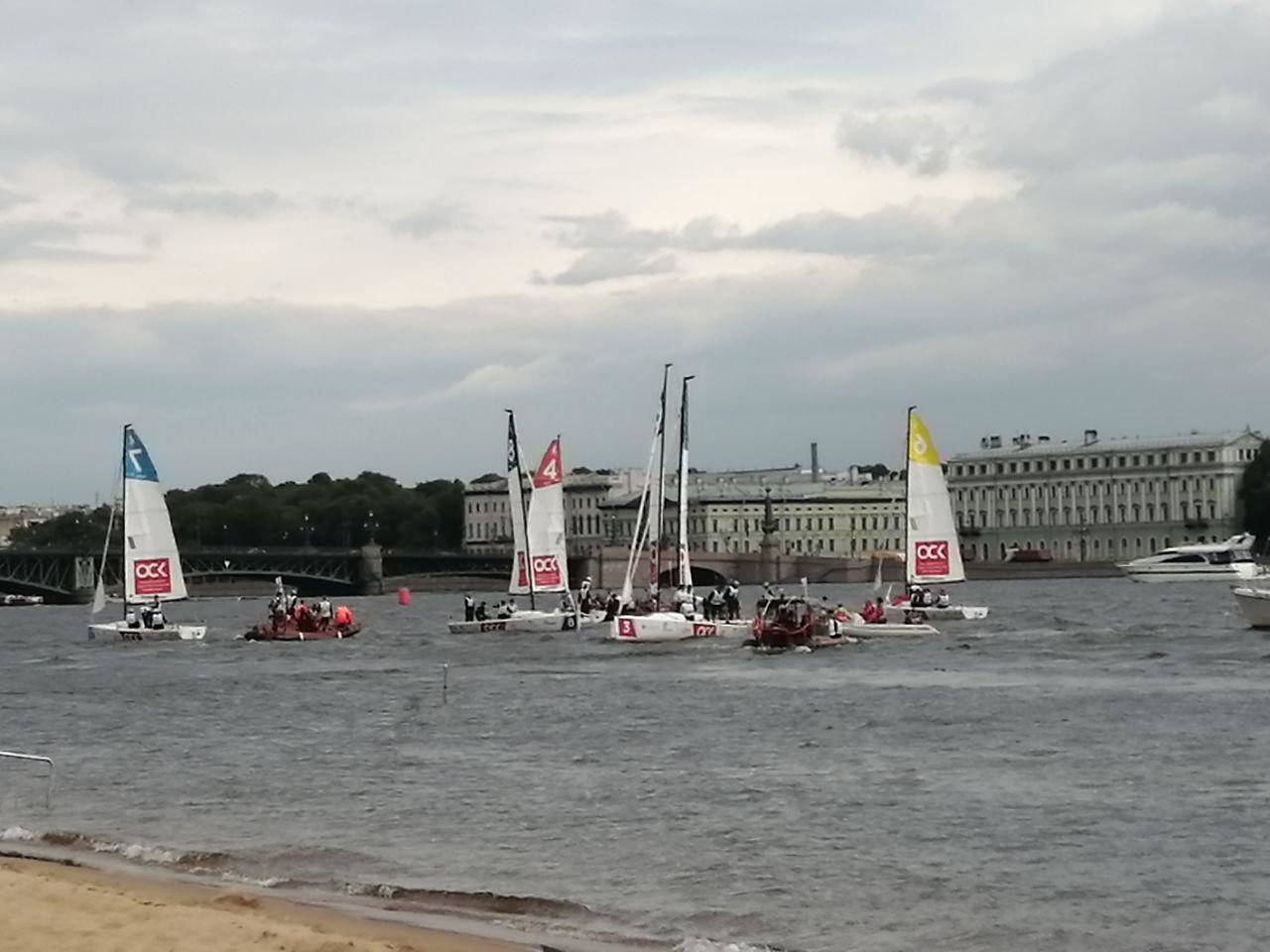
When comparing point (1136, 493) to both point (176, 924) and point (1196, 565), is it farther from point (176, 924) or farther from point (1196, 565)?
point (176, 924)

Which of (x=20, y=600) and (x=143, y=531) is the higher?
(x=143, y=531)

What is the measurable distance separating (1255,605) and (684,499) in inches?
642

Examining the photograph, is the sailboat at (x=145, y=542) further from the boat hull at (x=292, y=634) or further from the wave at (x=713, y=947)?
the wave at (x=713, y=947)

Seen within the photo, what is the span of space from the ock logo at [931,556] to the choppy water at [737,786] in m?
9.70

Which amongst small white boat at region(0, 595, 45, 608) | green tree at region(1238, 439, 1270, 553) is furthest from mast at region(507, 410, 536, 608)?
green tree at region(1238, 439, 1270, 553)

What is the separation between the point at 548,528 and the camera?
253 ft

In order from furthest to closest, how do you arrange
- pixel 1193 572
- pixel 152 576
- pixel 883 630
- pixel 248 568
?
1. pixel 248 568
2. pixel 1193 572
3. pixel 152 576
4. pixel 883 630

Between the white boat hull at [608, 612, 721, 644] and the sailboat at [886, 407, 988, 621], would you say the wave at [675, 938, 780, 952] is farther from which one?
the sailboat at [886, 407, 988, 621]

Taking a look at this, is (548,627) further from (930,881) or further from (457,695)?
(930,881)

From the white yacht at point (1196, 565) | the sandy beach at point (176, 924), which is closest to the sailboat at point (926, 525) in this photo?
the sandy beach at point (176, 924)

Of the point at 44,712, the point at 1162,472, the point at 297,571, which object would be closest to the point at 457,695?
the point at 44,712

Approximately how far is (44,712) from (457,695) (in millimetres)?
8134

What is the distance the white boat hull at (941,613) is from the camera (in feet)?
223

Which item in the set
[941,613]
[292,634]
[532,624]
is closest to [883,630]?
[941,613]
